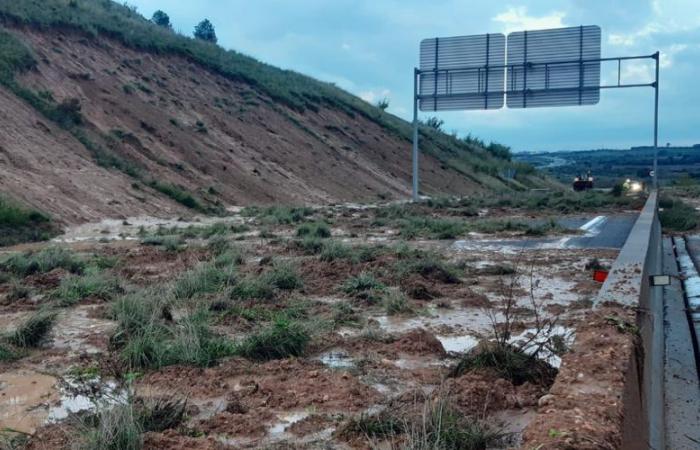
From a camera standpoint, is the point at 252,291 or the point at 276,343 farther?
the point at 252,291

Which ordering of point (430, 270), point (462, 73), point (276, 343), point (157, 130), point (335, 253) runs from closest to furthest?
point (276, 343)
point (430, 270)
point (335, 253)
point (157, 130)
point (462, 73)

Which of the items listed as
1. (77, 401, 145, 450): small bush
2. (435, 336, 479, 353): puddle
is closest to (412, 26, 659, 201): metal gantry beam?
(435, 336, 479, 353): puddle

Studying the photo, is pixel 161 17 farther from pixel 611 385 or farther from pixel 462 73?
pixel 611 385

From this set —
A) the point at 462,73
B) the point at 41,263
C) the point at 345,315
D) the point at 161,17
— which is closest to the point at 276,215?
the point at 41,263

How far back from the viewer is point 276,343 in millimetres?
7031

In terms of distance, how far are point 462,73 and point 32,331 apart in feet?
114

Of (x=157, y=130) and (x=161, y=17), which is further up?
(x=161, y=17)

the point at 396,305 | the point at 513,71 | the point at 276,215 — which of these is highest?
the point at 513,71

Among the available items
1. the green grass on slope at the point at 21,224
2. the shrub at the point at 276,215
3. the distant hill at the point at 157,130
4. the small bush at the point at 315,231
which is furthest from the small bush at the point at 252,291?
the shrub at the point at 276,215

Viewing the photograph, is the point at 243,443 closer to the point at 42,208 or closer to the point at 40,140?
the point at 42,208

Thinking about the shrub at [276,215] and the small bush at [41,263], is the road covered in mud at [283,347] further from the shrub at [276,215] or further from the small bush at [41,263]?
the shrub at [276,215]

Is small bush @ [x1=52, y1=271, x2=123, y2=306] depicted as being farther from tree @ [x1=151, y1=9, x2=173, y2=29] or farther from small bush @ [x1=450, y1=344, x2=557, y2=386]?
tree @ [x1=151, y1=9, x2=173, y2=29]

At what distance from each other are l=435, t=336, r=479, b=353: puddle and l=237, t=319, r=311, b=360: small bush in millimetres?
1437

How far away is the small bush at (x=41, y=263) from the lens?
40.5 ft
